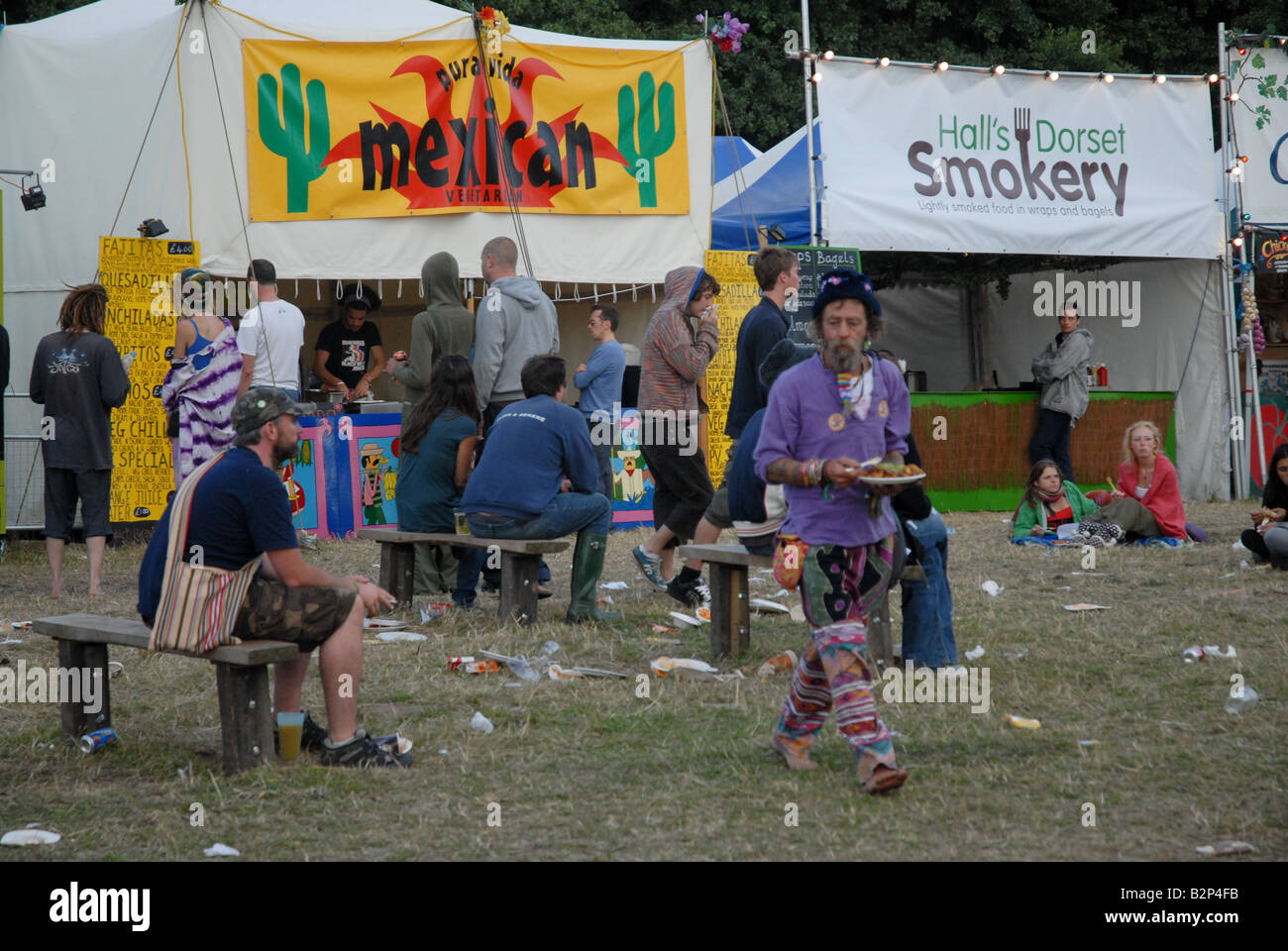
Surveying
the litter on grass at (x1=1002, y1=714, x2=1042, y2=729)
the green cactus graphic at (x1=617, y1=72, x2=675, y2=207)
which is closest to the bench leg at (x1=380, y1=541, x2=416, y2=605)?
the litter on grass at (x1=1002, y1=714, x2=1042, y2=729)

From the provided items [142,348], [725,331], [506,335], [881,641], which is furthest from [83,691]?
[725,331]

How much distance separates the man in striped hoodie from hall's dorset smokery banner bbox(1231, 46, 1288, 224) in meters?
8.61

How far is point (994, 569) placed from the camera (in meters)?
9.83

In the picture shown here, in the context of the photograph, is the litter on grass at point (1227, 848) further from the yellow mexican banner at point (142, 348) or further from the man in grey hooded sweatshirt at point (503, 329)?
the yellow mexican banner at point (142, 348)

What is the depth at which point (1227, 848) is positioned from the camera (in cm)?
395

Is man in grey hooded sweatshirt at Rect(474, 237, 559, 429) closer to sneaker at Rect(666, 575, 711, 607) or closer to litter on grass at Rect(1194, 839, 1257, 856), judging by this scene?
sneaker at Rect(666, 575, 711, 607)

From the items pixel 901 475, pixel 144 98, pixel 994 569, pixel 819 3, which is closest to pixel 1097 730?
pixel 901 475

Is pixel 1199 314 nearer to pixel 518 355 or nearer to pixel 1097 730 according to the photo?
pixel 518 355

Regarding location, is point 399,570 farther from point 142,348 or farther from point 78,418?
point 142,348

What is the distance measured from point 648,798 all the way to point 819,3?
65.9 ft

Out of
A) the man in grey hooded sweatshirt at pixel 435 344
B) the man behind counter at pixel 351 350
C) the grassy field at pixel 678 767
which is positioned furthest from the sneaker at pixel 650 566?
the man behind counter at pixel 351 350

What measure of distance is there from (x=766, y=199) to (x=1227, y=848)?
11.5m

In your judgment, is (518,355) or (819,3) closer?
(518,355)

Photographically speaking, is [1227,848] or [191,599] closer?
[1227,848]
